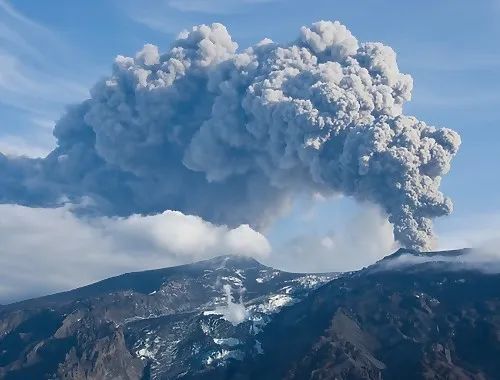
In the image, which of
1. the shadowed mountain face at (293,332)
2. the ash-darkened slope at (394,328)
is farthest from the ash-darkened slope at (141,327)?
the ash-darkened slope at (394,328)

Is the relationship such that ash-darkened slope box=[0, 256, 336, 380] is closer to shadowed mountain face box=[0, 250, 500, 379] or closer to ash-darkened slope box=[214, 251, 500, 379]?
shadowed mountain face box=[0, 250, 500, 379]

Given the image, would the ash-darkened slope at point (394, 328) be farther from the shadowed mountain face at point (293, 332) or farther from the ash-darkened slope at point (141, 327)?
the ash-darkened slope at point (141, 327)

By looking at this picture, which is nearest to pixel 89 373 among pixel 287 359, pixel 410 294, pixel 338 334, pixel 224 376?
pixel 224 376

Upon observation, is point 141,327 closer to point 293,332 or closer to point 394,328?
point 293,332

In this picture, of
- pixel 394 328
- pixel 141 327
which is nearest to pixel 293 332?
pixel 394 328

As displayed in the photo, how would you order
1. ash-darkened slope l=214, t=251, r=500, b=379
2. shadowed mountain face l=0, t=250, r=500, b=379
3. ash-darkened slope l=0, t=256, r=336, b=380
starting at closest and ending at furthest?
ash-darkened slope l=214, t=251, r=500, b=379
shadowed mountain face l=0, t=250, r=500, b=379
ash-darkened slope l=0, t=256, r=336, b=380

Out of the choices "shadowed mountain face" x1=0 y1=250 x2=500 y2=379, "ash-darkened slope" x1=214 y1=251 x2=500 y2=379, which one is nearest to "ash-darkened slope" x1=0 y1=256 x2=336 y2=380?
"shadowed mountain face" x1=0 y1=250 x2=500 y2=379

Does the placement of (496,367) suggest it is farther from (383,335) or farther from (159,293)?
(159,293)
